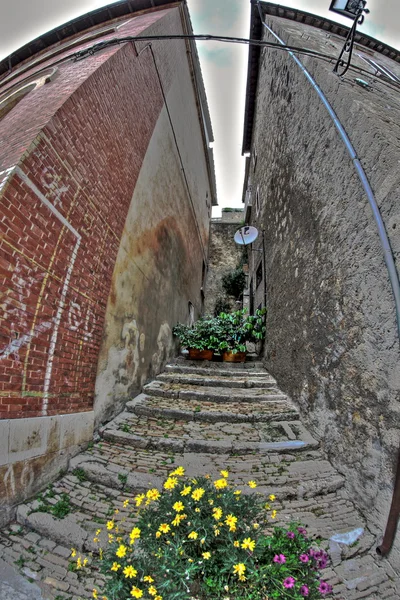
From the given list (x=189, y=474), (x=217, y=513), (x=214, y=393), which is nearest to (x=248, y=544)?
(x=217, y=513)

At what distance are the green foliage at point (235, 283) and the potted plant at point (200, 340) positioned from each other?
806 cm

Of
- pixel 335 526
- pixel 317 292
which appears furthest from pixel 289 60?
pixel 335 526

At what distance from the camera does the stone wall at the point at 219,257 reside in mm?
15805

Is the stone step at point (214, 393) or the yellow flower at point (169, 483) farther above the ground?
the stone step at point (214, 393)

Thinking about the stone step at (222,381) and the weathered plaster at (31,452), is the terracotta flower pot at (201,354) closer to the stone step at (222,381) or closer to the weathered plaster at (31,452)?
the stone step at (222,381)

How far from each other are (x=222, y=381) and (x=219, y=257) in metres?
12.3

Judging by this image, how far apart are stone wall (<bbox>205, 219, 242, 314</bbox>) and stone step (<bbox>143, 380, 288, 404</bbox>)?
10313mm

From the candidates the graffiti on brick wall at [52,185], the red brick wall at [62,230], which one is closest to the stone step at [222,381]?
the red brick wall at [62,230]

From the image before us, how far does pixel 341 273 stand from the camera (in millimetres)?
3059

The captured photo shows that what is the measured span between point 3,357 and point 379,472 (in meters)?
3.39

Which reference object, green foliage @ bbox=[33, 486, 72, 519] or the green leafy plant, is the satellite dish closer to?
the green leafy plant

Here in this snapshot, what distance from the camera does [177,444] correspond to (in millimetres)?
3287

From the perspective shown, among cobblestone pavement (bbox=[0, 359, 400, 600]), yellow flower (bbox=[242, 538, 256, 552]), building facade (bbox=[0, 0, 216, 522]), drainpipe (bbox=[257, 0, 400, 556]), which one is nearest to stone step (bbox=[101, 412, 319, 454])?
cobblestone pavement (bbox=[0, 359, 400, 600])

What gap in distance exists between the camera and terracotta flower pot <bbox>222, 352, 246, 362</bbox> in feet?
23.0
